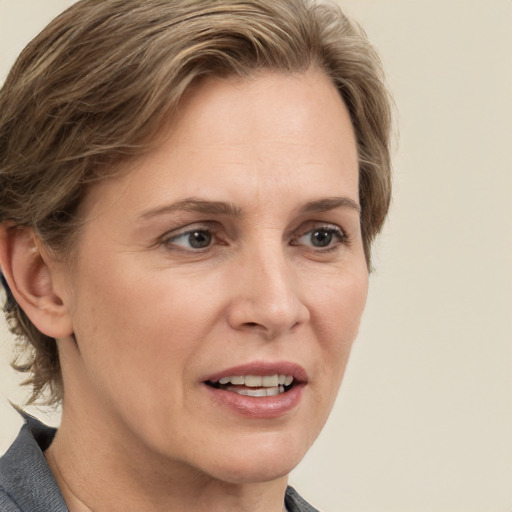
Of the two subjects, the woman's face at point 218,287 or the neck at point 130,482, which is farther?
the neck at point 130,482

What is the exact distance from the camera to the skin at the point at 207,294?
2.81 metres

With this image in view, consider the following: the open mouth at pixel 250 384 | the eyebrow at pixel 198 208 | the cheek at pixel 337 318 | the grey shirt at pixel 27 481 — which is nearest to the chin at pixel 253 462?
the open mouth at pixel 250 384

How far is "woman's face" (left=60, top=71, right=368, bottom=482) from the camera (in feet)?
→ 9.20

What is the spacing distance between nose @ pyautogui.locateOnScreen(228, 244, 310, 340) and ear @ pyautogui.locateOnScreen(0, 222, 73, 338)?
20.3 inches

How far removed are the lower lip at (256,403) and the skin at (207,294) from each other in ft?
0.05

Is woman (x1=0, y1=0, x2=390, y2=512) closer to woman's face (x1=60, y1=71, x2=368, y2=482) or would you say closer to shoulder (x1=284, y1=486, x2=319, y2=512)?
woman's face (x1=60, y1=71, x2=368, y2=482)

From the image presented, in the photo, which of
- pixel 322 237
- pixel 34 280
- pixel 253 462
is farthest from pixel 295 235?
pixel 34 280

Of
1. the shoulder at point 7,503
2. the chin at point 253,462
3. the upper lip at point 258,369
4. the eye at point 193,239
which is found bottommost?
the shoulder at point 7,503

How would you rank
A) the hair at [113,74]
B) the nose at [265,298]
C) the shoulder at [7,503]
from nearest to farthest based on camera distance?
the nose at [265,298]
the hair at [113,74]
the shoulder at [7,503]

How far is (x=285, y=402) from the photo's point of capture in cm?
292

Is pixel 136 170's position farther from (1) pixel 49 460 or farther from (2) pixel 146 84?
(1) pixel 49 460

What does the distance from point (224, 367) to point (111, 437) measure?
0.45 meters

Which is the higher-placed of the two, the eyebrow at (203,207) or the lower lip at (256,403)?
the eyebrow at (203,207)

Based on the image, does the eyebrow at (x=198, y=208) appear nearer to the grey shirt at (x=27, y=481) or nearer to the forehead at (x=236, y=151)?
the forehead at (x=236, y=151)
